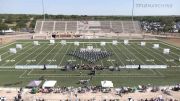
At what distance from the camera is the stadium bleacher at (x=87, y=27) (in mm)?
103688

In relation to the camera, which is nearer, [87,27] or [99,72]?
[99,72]

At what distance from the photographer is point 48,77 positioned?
37531 millimetres

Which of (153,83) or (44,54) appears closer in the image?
(153,83)

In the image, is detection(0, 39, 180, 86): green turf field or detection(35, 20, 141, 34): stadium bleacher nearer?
detection(0, 39, 180, 86): green turf field

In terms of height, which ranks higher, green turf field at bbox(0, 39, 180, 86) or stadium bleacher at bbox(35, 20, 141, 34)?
stadium bleacher at bbox(35, 20, 141, 34)

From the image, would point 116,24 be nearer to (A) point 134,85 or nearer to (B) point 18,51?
(B) point 18,51

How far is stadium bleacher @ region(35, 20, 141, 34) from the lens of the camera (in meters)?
104

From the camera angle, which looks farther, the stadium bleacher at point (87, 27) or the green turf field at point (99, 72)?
the stadium bleacher at point (87, 27)

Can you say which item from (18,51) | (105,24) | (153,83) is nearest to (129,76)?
(153,83)

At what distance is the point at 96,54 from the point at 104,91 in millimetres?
20625

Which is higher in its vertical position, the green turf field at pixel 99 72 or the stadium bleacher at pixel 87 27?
the stadium bleacher at pixel 87 27

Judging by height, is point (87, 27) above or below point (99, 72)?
above

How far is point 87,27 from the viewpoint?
10750 centimetres

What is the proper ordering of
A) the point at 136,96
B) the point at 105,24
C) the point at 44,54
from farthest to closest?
the point at 105,24, the point at 44,54, the point at 136,96
